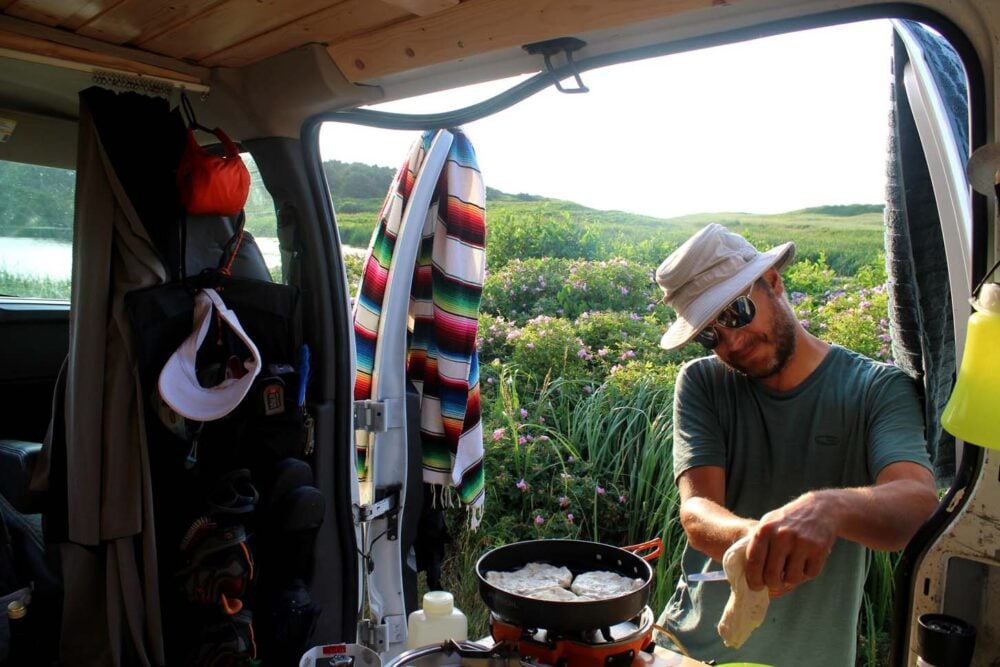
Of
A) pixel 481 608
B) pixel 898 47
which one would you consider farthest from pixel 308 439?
pixel 898 47

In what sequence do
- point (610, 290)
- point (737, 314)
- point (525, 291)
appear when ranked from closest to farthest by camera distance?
point (737, 314), point (610, 290), point (525, 291)

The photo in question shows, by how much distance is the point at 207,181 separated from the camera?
278 cm

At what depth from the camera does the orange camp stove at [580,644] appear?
1.64 metres

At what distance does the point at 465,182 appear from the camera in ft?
11.3

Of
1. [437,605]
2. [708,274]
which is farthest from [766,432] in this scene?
[437,605]

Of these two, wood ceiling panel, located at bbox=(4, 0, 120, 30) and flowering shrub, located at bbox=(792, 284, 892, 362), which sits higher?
wood ceiling panel, located at bbox=(4, 0, 120, 30)

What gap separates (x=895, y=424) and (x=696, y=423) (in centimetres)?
59

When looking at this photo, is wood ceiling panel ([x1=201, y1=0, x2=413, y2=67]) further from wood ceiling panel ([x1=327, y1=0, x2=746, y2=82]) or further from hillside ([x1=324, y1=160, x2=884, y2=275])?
hillside ([x1=324, y1=160, x2=884, y2=275])

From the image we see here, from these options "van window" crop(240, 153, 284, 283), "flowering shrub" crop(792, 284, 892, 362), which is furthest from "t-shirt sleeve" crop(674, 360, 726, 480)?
"flowering shrub" crop(792, 284, 892, 362)

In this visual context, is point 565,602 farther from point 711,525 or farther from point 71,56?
point 71,56

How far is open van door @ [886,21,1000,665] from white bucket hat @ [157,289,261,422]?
6.58ft

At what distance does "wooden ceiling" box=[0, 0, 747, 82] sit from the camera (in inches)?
88.4

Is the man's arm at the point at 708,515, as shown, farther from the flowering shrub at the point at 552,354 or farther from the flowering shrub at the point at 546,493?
the flowering shrub at the point at 552,354

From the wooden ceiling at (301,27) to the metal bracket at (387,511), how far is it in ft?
5.40
